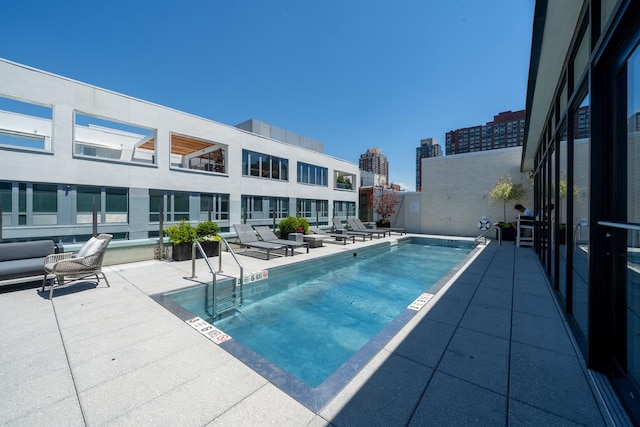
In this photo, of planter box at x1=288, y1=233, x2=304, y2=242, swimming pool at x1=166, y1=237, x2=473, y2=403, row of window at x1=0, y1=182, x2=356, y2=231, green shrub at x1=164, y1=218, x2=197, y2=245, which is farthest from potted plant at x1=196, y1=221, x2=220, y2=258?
planter box at x1=288, y1=233, x2=304, y2=242

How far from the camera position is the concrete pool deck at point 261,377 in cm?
173

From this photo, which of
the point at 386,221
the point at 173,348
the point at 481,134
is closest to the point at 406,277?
the point at 173,348

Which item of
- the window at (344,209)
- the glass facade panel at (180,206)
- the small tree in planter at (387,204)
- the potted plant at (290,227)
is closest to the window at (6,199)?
the glass facade panel at (180,206)

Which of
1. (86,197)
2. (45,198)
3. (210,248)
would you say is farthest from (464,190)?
(45,198)

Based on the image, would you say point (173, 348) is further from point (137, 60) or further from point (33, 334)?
point (137, 60)

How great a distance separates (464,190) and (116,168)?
16568mm

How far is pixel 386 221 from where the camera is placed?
17.9 m

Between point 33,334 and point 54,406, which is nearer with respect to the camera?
point 54,406

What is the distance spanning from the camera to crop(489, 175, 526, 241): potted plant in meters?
11.8

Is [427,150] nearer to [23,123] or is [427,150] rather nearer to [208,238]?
A: [208,238]

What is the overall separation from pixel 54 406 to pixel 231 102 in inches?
640

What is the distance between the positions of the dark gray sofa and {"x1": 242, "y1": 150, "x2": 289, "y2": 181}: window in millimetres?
8420

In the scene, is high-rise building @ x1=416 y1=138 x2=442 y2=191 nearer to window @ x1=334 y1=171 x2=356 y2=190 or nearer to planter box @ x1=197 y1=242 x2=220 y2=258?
window @ x1=334 y1=171 x2=356 y2=190

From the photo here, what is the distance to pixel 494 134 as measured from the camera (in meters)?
31.2
